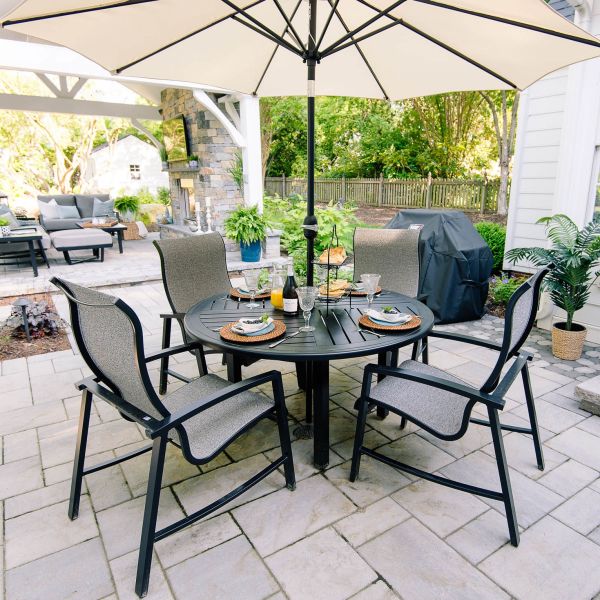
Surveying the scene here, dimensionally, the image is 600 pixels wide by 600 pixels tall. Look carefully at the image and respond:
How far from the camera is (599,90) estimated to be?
3.42 meters

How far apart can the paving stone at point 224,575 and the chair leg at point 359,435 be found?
0.58 m

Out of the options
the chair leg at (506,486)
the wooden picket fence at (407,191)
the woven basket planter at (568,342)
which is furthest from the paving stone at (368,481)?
the wooden picket fence at (407,191)

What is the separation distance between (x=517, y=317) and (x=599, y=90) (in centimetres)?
286

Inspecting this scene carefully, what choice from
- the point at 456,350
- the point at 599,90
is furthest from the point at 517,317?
the point at 599,90

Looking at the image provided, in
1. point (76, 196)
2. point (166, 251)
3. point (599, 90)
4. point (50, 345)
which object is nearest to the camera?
point (166, 251)

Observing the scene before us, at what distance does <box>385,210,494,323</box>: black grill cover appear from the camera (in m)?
3.96

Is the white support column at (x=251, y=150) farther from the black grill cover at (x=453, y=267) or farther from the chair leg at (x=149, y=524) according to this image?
the chair leg at (x=149, y=524)

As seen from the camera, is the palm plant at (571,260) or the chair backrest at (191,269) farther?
the palm plant at (571,260)

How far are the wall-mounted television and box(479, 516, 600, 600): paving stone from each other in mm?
7849

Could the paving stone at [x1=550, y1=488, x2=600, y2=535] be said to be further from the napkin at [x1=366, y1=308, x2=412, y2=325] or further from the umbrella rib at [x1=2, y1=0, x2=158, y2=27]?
the umbrella rib at [x1=2, y1=0, x2=158, y2=27]

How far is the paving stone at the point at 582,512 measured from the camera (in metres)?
1.76

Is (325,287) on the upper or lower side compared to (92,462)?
upper

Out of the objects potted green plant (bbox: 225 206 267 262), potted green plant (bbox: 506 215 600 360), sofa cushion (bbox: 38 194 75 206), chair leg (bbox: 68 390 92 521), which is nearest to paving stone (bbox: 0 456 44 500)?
chair leg (bbox: 68 390 92 521)

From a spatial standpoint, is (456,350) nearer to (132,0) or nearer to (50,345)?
(132,0)
